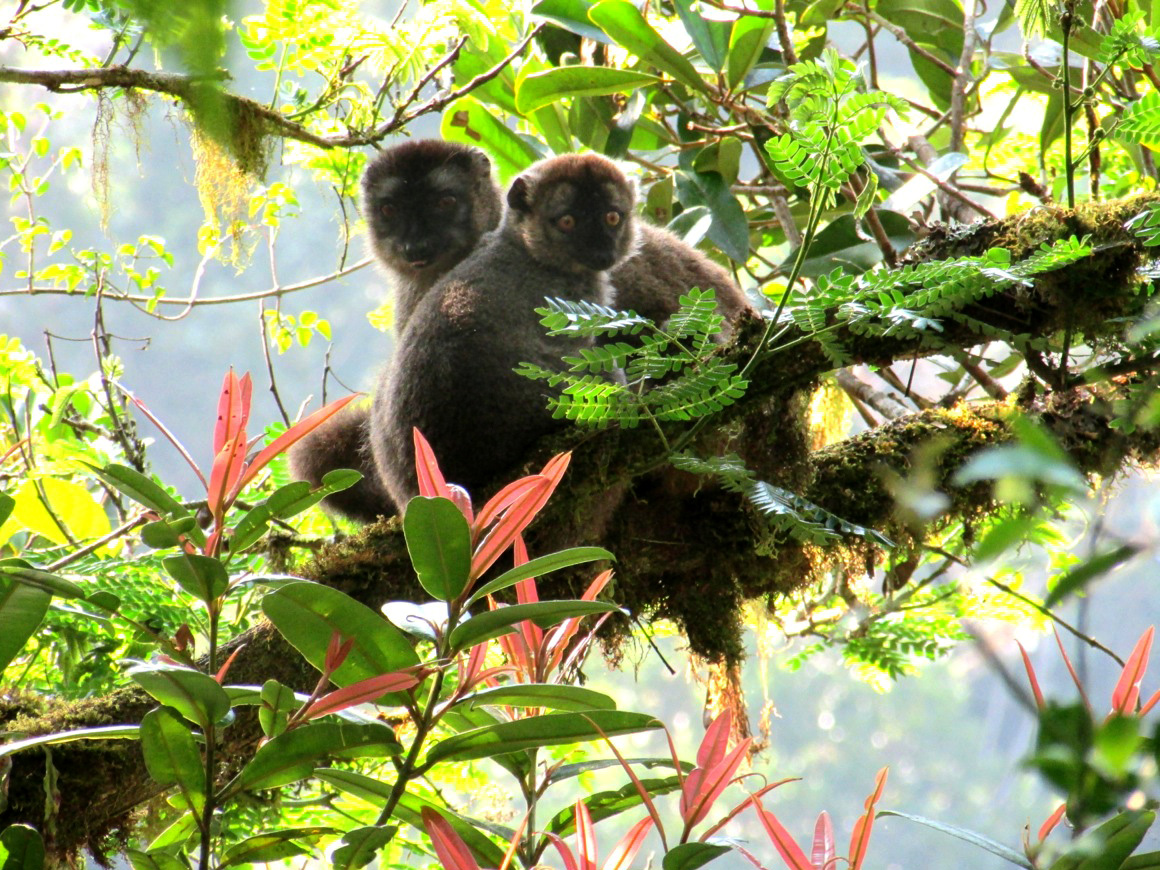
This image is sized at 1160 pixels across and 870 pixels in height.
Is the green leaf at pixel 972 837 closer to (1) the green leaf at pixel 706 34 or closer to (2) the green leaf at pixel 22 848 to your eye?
(2) the green leaf at pixel 22 848

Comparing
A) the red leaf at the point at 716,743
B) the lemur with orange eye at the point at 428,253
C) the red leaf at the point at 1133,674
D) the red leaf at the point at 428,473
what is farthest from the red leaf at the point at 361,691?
the lemur with orange eye at the point at 428,253

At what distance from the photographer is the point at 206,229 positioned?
401 cm

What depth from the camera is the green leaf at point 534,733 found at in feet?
4.77

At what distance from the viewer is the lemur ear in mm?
3771

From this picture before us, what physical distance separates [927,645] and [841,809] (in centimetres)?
1362

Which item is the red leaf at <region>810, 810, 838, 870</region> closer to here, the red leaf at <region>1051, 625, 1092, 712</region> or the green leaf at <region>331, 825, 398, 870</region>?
the red leaf at <region>1051, 625, 1092, 712</region>

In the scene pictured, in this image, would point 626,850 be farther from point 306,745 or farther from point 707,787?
point 306,745

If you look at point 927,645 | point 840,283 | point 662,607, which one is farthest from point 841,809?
point 840,283

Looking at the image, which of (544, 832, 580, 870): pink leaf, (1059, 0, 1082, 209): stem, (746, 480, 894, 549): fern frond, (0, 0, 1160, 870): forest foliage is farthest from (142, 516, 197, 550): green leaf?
(1059, 0, 1082, 209): stem

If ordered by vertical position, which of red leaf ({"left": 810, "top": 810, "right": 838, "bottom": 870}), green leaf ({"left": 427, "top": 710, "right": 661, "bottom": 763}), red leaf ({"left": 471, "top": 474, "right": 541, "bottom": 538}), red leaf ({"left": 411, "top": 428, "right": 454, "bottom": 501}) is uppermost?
red leaf ({"left": 411, "top": 428, "right": 454, "bottom": 501})

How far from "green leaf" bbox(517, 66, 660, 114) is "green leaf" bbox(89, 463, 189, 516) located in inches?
89.1

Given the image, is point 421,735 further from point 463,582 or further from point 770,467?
point 770,467

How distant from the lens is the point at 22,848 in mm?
1377

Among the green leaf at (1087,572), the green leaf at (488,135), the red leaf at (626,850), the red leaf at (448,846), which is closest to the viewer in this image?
the green leaf at (1087,572)
